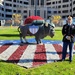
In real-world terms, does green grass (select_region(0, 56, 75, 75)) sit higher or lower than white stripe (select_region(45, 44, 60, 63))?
higher

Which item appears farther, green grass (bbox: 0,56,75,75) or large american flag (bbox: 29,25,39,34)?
large american flag (bbox: 29,25,39,34)

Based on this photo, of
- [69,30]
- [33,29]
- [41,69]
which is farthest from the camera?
[33,29]

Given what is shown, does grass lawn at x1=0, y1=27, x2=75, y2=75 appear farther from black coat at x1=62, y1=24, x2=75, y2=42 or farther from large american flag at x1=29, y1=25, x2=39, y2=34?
large american flag at x1=29, y1=25, x2=39, y2=34

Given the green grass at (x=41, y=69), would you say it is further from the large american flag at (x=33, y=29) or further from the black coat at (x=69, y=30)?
the large american flag at (x=33, y=29)

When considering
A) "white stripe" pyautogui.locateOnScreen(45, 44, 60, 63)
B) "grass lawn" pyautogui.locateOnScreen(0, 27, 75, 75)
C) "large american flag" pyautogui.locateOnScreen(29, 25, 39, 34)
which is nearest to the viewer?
"grass lawn" pyautogui.locateOnScreen(0, 27, 75, 75)

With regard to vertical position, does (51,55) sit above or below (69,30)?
below

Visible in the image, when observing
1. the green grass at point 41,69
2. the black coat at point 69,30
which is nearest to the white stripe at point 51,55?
the green grass at point 41,69

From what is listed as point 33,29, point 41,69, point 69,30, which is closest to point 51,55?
point 69,30

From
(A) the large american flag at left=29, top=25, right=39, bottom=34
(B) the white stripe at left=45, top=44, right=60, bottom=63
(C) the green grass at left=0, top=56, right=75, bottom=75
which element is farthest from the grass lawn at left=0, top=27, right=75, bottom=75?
(A) the large american flag at left=29, top=25, right=39, bottom=34

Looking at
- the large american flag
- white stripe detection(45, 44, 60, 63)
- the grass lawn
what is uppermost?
the large american flag

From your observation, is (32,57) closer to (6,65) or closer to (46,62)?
(46,62)

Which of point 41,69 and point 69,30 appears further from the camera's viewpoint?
point 69,30

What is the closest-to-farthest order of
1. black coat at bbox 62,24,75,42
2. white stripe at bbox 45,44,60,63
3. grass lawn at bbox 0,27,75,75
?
grass lawn at bbox 0,27,75,75, black coat at bbox 62,24,75,42, white stripe at bbox 45,44,60,63

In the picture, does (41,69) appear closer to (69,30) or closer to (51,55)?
(69,30)
